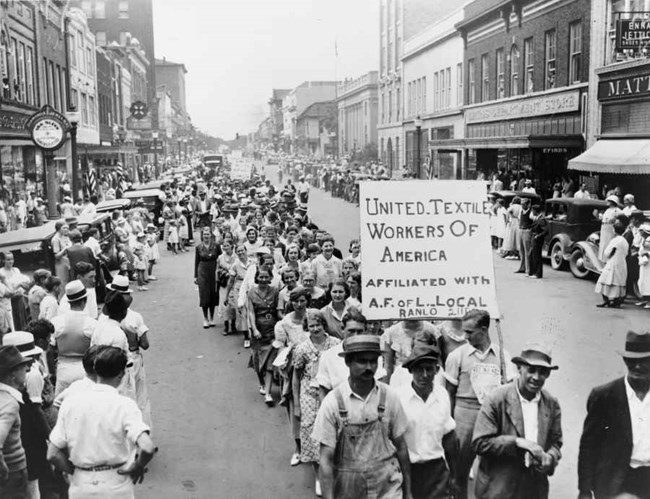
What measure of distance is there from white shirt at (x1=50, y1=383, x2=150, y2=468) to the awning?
2066 cm

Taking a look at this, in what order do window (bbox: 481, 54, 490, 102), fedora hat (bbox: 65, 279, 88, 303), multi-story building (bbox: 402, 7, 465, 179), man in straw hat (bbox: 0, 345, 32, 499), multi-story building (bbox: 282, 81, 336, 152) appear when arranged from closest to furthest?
man in straw hat (bbox: 0, 345, 32, 499), fedora hat (bbox: 65, 279, 88, 303), window (bbox: 481, 54, 490, 102), multi-story building (bbox: 402, 7, 465, 179), multi-story building (bbox: 282, 81, 336, 152)

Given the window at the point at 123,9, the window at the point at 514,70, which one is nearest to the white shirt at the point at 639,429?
the window at the point at 514,70

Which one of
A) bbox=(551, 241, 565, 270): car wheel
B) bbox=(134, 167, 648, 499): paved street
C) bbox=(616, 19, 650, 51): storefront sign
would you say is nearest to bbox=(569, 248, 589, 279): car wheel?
bbox=(134, 167, 648, 499): paved street

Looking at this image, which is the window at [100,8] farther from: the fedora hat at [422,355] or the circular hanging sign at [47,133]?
the fedora hat at [422,355]

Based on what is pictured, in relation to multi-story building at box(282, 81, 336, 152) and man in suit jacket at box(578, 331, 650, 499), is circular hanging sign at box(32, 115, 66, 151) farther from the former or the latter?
multi-story building at box(282, 81, 336, 152)

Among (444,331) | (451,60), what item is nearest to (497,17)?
(451,60)

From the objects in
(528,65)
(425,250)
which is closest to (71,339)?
(425,250)

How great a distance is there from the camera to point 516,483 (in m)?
4.60

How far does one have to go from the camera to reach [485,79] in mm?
40875

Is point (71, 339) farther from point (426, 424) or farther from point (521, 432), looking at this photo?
point (521, 432)

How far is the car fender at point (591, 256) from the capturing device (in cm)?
1709

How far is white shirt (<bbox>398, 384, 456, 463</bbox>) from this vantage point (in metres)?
5.00

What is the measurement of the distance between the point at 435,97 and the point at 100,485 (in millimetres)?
48100

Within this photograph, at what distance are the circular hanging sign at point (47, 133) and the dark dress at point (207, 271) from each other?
11.8 meters
